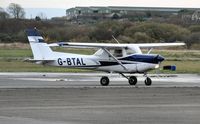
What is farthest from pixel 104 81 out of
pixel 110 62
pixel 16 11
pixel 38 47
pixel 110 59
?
pixel 16 11

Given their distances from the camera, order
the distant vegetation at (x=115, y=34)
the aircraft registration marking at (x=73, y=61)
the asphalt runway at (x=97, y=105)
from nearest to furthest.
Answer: the asphalt runway at (x=97, y=105) → the aircraft registration marking at (x=73, y=61) → the distant vegetation at (x=115, y=34)

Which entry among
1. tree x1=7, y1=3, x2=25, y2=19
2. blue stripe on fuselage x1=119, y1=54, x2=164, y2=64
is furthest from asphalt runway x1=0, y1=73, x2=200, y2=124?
tree x1=7, y1=3, x2=25, y2=19

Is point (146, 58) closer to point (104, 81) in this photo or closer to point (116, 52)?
point (116, 52)

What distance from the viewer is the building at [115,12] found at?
171 m

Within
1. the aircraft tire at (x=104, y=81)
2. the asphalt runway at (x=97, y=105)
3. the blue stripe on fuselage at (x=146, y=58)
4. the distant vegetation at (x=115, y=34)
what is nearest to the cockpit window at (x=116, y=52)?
the blue stripe on fuselage at (x=146, y=58)

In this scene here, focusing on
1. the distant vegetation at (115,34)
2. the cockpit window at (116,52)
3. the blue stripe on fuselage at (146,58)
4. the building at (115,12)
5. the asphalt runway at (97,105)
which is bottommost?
the distant vegetation at (115,34)

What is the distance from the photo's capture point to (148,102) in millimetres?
18812

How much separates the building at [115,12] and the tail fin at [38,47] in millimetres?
135371

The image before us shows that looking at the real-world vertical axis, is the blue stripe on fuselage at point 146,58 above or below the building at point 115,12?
above

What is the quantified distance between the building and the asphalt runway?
142 m

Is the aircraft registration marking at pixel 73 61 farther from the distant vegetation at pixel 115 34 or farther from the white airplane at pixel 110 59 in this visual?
the distant vegetation at pixel 115 34

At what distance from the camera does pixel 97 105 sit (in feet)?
58.6

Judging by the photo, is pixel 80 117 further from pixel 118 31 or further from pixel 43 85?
pixel 118 31

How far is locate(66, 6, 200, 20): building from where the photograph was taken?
17088cm
